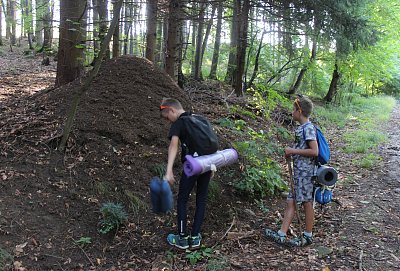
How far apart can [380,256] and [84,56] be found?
6.40m

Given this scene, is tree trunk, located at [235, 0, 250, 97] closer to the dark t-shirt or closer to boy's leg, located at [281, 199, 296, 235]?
boy's leg, located at [281, 199, 296, 235]

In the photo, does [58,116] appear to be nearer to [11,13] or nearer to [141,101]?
[141,101]

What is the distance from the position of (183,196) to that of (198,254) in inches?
28.1

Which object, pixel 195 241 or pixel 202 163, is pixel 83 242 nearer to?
pixel 195 241

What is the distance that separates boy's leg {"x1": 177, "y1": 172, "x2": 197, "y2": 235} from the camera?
14.1 ft

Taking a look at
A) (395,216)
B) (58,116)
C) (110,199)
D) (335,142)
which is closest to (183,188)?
(110,199)

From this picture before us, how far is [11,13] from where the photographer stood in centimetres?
2862

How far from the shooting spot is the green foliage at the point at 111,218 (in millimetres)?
4594

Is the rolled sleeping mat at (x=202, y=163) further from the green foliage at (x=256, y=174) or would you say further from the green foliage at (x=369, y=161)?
the green foliage at (x=369, y=161)

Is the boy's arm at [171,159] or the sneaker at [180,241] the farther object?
the sneaker at [180,241]

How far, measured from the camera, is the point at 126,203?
5.01 metres

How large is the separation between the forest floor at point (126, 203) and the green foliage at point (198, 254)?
0.05ft

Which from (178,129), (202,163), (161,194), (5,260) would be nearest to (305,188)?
(202,163)

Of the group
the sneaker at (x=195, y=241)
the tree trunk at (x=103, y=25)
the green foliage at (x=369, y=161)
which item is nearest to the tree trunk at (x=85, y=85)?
the tree trunk at (x=103, y=25)
